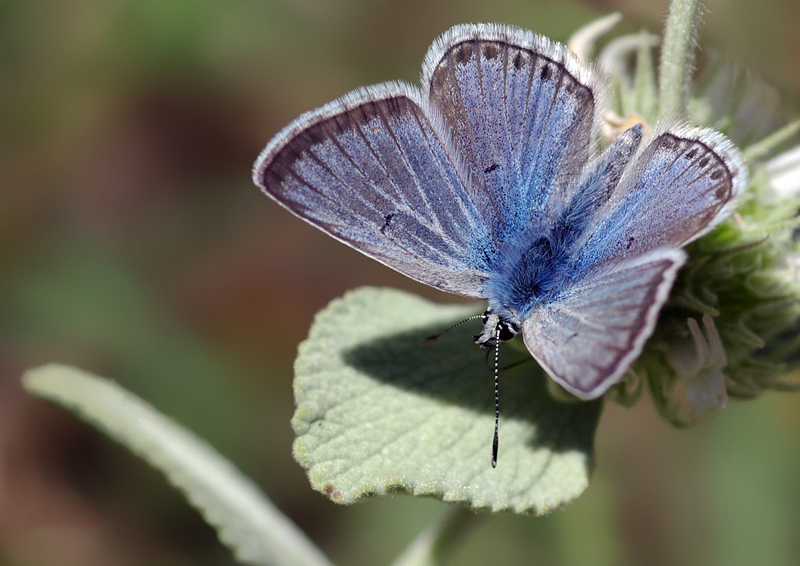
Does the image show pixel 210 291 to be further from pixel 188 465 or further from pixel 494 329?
pixel 494 329

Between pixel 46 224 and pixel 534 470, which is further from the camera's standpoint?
pixel 46 224

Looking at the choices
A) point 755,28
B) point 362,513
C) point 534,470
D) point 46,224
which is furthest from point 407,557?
point 46,224

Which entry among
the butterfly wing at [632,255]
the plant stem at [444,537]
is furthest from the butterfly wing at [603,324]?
the plant stem at [444,537]

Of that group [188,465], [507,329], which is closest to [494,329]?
[507,329]

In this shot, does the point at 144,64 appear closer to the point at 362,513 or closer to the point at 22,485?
the point at 22,485

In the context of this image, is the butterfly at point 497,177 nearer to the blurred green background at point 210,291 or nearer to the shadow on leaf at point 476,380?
the shadow on leaf at point 476,380

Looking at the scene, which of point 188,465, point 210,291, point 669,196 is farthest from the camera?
point 210,291
